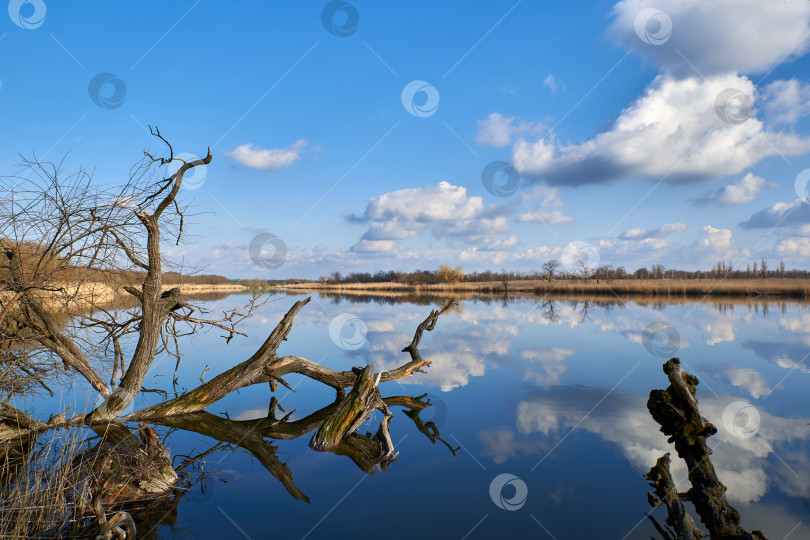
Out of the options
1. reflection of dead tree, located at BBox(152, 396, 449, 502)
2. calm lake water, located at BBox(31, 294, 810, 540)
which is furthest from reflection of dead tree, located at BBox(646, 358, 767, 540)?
reflection of dead tree, located at BBox(152, 396, 449, 502)

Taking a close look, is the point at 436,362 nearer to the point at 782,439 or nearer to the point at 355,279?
the point at 782,439

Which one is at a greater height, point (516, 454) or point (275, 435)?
point (516, 454)

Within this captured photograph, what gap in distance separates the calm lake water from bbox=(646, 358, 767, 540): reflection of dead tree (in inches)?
7.3

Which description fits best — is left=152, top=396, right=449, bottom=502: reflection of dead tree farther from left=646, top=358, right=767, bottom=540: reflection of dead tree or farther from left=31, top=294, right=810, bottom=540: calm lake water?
left=646, top=358, right=767, bottom=540: reflection of dead tree

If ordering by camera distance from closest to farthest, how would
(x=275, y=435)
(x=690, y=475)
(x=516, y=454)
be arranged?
(x=690, y=475)
(x=516, y=454)
(x=275, y=435)

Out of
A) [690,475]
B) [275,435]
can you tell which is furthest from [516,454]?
[275,435]

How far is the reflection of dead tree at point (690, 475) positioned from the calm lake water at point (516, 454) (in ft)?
0.61

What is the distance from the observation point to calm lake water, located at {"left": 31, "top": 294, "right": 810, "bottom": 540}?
17.1ft

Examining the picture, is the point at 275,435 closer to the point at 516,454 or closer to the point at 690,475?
the point at 516,454

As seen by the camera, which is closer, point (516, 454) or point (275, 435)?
point (516, 454)

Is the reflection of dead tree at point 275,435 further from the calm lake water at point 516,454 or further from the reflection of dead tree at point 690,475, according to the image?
the reflection of dead tree at point 690,475

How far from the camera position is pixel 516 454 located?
7.23 meters

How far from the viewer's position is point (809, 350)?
16.4 meters

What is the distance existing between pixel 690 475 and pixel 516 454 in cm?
237
